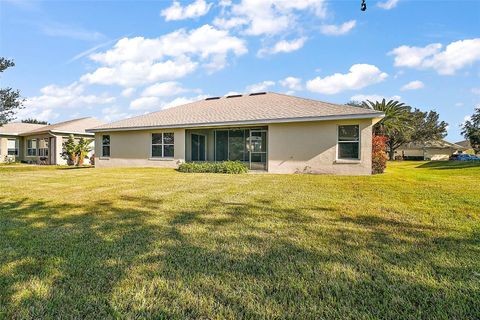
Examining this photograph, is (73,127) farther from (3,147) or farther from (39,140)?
(3,147)

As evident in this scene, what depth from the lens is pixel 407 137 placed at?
166 feet

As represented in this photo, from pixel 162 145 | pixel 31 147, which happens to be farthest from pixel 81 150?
pixel 162 145

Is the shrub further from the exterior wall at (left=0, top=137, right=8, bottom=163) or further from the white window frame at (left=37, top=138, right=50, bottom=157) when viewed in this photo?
the exterior wall at (left=0, top=137, right=8, bottom=163)

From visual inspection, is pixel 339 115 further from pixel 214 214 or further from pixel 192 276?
pixel 192 276

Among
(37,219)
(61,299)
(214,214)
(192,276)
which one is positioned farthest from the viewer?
(214,214)

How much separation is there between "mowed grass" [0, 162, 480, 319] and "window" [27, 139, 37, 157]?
28871 millimetres

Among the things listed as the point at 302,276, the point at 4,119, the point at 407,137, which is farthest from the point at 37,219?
the point at 407,137

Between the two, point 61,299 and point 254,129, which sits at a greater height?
point 254,129

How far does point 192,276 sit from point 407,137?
188 ft

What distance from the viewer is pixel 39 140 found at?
2883 cm

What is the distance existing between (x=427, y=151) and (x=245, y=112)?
59192 mm

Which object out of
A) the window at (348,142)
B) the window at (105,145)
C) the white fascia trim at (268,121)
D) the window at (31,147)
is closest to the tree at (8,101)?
the white fascia trim at (268,121)

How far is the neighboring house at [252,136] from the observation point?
13453mm

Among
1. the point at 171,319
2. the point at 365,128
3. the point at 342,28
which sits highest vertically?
the point at 342,28
